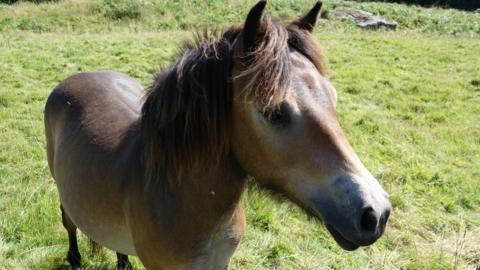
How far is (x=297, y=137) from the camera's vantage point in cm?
178

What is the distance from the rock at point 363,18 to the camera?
17266 mm

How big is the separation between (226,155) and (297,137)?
0.43m

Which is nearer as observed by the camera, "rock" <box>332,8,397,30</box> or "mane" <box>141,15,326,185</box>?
"mane" <box>141,15,326,185</box>

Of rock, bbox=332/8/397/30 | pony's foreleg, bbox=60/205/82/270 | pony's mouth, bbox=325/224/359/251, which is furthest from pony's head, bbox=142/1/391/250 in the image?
rock, bbox=332/8/397/30

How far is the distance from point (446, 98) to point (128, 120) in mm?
7422

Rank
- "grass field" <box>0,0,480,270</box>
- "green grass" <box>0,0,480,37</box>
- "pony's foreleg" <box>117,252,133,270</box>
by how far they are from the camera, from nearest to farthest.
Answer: "pony's foreleg" <box>117,252,133,270</box> < "grass field" <box>0,0,480,270</box> < "green grass" <box>0,0,480,37</box>

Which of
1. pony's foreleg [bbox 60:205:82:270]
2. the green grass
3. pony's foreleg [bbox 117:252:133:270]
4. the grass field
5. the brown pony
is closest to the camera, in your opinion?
the brown pony

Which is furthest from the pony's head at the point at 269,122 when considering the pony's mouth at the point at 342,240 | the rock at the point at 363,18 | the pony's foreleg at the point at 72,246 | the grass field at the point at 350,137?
the rock at the point at 363,18

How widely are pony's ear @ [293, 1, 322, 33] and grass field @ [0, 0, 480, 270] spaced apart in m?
0.62

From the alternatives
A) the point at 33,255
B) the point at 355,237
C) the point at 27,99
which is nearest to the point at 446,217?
the point at 355,237

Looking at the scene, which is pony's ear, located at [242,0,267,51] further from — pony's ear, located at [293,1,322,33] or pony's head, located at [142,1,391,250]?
pony's ear, located at [293,1,322,33]

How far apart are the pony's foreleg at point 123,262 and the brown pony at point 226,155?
66cm

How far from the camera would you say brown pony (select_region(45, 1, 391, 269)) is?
1.74 meters

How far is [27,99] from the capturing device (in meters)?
7.65
